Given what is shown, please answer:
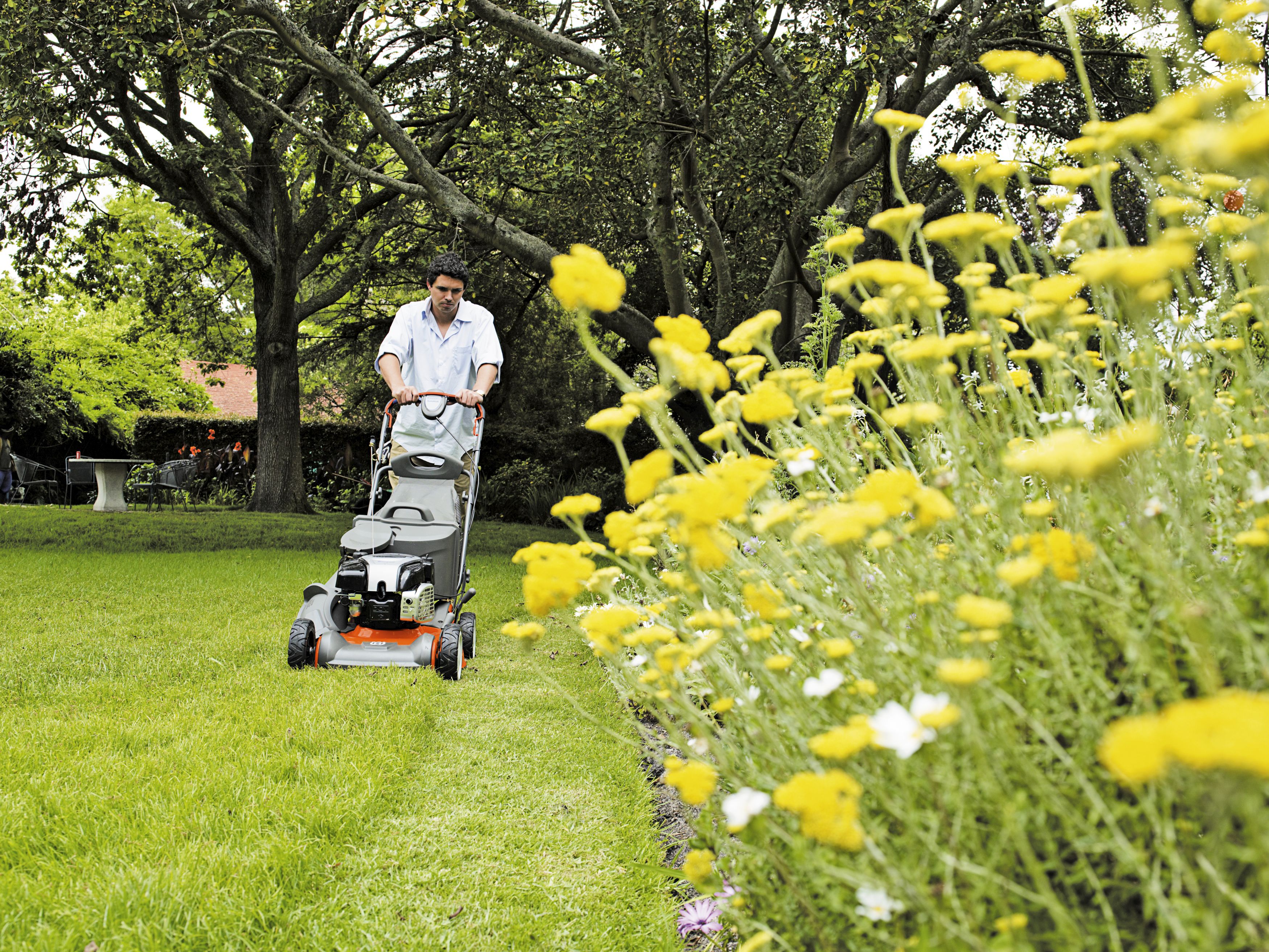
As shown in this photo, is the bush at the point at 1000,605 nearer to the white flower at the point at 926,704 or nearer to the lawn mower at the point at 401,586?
the white flower at the point at 926,704

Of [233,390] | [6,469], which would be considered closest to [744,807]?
[6,469]

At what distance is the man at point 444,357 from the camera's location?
14.5ft

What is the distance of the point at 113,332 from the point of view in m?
20.9

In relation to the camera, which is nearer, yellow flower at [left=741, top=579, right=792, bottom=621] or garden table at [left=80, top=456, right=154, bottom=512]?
yellow flower at [left=741, top=579, right=792, bottom=621]

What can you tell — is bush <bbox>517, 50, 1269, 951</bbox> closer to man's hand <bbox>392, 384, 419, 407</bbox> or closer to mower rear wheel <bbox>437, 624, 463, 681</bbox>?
mower rear wheel <bbox>437, 624, 463, 681</bbox>

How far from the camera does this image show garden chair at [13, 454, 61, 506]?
1677 centimetres

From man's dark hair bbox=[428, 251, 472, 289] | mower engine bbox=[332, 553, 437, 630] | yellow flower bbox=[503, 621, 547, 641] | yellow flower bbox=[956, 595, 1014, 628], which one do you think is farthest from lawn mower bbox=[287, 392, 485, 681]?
yellow flower bbox=[956, 595, 1014, 628]

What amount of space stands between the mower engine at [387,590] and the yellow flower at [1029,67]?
121 inches

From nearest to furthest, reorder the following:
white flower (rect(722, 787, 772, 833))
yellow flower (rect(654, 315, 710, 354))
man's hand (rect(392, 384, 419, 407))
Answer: white flower (rect(722, 787, 772, 833)) → yellow flower (rect(654, 315, 710, 354)) → man's hand (rect(392, 384, 419, 407))

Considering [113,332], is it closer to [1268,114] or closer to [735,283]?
[735,283]

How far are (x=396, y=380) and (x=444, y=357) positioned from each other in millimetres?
476

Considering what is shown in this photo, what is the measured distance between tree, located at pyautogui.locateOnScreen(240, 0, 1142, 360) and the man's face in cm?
247

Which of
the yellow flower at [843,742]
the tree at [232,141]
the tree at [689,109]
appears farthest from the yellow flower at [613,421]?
the tree at [232,141]

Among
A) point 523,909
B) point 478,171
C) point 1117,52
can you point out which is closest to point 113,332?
point 478,171
